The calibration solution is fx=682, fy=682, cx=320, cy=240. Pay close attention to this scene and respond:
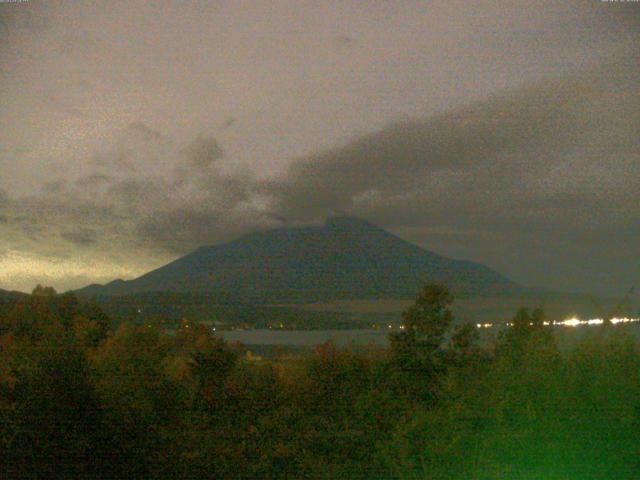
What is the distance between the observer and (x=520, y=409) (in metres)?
4.99

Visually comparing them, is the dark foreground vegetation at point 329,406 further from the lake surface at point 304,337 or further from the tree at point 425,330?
the lake surface at point 304,337

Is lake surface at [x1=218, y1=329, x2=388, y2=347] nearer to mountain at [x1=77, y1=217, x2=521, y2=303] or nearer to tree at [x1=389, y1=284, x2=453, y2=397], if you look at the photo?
tree at [x1=389, y1=284, x2=453, y2=397]

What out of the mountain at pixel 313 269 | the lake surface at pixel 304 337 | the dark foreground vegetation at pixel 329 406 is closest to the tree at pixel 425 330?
the dark foreground vegetation at pixel 329 406

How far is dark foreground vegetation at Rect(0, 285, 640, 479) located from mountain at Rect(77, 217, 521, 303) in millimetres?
8623

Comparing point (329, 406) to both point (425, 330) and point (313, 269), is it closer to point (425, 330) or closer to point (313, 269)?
point (425, 330)

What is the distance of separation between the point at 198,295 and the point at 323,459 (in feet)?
65.2

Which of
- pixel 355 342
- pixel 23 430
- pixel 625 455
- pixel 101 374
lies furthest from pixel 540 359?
pixel 355 342

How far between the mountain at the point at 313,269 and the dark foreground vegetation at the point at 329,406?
8623 mm

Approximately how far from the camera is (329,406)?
36.6 ft

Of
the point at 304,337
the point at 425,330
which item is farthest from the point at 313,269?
the point at 425,330

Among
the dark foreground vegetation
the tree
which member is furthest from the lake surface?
the dark foreground vegetation

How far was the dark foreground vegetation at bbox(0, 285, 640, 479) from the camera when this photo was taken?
484 centimetres

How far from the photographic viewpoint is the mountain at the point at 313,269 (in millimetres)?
25655

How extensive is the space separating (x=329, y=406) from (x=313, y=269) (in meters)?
24.8
